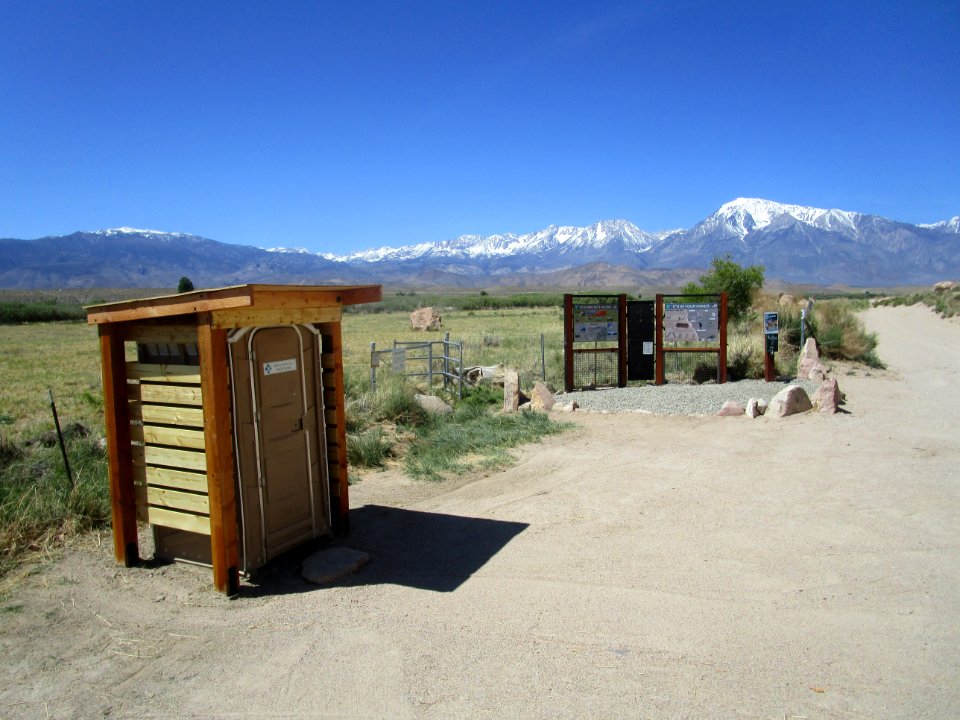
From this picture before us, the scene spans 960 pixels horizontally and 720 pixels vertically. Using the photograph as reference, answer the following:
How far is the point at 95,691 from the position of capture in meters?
3.93

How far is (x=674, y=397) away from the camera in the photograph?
12617 mm

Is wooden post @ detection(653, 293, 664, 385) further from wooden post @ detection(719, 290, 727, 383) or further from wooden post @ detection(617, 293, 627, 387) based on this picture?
wooden post @ detection(719, 290, 727, 383)

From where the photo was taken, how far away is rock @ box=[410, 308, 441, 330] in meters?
42.2

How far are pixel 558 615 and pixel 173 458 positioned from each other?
3041 millimetres

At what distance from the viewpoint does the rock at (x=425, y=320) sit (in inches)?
1661

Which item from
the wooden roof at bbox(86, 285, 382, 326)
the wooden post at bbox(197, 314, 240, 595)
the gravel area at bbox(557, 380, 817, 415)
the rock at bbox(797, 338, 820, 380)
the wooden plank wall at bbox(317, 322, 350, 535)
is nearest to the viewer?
the wooden roof at bbox(86, 285, 382, 326)

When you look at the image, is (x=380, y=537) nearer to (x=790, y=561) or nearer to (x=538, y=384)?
(x=790, y=561)

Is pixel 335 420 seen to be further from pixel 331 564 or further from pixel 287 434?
pixel 331 564

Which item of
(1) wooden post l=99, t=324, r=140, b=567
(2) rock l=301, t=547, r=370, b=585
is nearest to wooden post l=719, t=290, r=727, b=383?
(2) rock l=301, t=547, r=370, b=585

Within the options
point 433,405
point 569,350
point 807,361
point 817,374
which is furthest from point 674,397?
point 433,405

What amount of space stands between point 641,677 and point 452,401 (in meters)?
10.3

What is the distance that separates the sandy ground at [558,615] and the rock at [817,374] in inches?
227

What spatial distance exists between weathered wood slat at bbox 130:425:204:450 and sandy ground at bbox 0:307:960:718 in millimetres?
1039

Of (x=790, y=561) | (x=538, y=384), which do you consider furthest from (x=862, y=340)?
(x=790, y=561)
